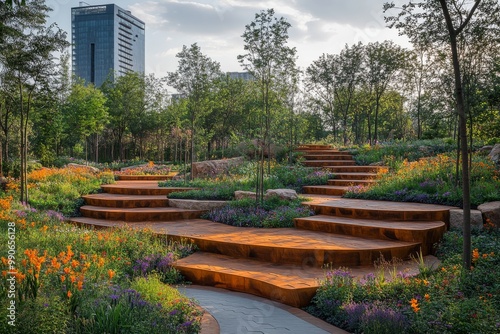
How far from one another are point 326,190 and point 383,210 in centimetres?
355

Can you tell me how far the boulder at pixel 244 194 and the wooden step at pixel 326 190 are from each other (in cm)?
236

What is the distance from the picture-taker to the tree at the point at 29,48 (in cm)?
985

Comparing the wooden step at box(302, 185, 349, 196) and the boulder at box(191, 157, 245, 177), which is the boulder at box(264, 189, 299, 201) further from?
the boulder at box(191, 157, 245, 177)

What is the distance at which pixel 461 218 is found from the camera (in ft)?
23.1

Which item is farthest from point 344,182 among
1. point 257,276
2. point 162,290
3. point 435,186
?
point 162,290

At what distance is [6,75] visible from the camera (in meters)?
10.1

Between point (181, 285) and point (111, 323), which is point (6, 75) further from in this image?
point (111, 323)

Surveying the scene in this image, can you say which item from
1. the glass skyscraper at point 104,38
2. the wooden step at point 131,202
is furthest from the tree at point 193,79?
the glass skyscraper at point 104,38

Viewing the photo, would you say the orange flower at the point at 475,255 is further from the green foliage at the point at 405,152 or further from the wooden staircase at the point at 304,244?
the green foliage at the point at 405,152

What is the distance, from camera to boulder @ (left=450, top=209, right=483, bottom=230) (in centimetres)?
689

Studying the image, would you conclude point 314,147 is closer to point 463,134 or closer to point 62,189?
point 62,189

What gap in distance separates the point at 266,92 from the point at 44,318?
23.9ft

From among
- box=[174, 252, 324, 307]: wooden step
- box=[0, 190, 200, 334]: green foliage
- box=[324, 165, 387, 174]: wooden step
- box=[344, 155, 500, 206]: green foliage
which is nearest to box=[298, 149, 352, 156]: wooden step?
box=[324, 165, 387, 174]: wooden step

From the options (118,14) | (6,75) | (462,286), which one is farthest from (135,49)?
(462,286)
